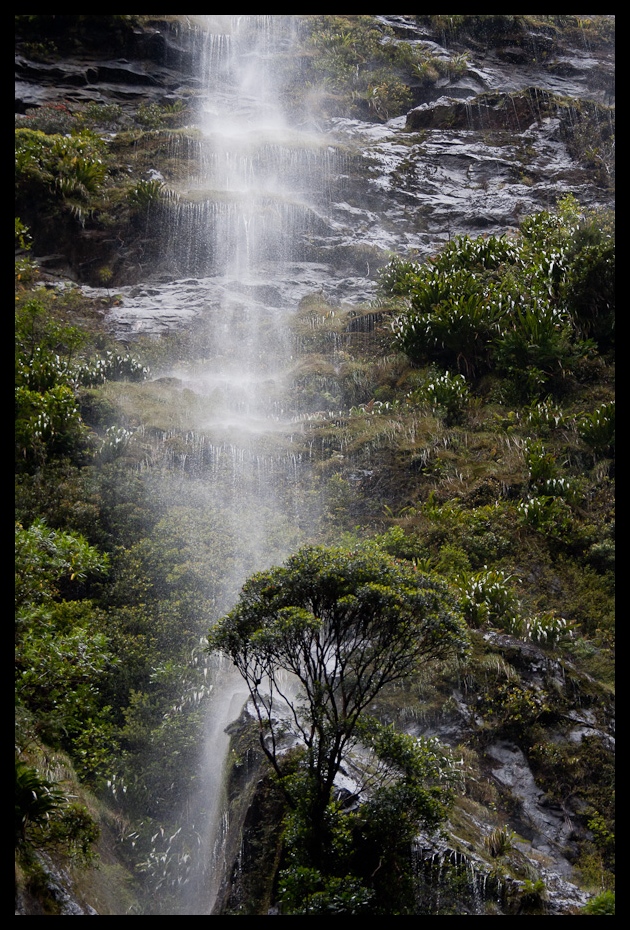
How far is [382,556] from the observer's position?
608 cm

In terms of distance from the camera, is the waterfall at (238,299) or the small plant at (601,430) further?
the small plant at (601,430)

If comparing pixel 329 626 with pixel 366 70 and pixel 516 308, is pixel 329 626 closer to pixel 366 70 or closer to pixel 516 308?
pixel 516 308

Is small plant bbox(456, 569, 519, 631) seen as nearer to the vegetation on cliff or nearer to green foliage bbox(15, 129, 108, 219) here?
the vegetation on cliff

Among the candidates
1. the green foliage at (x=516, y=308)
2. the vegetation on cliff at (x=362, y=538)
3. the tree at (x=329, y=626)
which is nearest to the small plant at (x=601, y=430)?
the vegetation on cliff at (x=362, y=538)

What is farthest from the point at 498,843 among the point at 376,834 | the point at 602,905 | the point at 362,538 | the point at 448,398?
the point at 448,398

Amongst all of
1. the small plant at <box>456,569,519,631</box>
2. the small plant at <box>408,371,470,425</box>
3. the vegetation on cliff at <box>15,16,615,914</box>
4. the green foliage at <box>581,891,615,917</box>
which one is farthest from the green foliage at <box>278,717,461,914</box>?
the small plant at <box>408,371,470,425</box>

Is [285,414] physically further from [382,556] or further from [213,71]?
[213,71]

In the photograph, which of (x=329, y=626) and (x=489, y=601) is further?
(x=489, y=601)

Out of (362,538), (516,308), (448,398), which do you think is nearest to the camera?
(362,538)

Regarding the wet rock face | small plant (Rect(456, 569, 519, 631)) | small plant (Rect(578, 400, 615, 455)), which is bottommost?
small plant (Rect(456, 569, 519, 631))

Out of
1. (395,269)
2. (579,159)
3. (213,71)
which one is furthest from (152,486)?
(213,71)

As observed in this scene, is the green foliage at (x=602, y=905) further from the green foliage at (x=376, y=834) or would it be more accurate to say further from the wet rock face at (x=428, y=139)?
the wet rock face at (x=428, y=139)

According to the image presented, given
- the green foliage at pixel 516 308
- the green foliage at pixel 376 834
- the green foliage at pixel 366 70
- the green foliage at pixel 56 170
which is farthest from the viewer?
the green foliage at pixel 366 70

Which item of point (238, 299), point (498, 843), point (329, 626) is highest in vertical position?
point (238, 299)
